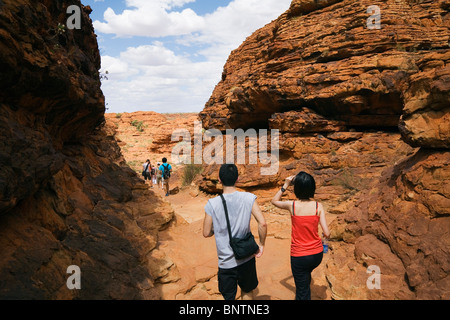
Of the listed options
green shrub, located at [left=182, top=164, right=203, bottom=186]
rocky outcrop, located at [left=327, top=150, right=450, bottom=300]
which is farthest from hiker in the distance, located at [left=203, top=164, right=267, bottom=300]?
green shrub, located at [left=182, top=164, right=203, bottom=186]

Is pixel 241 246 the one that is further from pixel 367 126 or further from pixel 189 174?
pixel 189 174

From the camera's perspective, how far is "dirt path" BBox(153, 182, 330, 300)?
387 centimetres

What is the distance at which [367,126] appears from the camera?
9.22 meters

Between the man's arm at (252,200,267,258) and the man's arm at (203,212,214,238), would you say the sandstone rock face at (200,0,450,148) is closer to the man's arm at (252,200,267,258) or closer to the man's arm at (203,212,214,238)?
the man's arm at (252,200,267,258)

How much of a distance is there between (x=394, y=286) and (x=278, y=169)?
6.31 meters

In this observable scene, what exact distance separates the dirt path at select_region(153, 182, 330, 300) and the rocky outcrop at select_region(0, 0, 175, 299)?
337 mm

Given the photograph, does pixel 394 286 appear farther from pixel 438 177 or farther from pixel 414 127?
pixel 414 127

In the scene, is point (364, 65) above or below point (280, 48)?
below

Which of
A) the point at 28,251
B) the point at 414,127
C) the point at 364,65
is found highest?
the point at 364,65

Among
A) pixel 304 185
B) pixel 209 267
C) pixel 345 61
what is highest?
pixel 345 61

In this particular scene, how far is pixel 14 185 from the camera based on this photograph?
234 cm

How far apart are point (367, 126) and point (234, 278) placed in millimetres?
8419

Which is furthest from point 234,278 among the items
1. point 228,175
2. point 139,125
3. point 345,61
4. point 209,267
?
point 139,125
